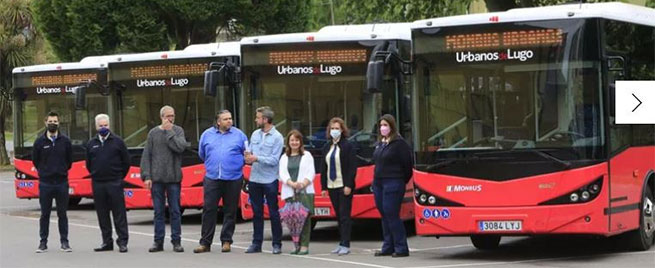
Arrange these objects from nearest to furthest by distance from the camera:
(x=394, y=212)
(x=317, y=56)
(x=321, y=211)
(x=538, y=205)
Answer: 1. (x=538, y=205)
2. (x=394, y=212)
3. (x=321, y=211)
4. (x=317, y=56)

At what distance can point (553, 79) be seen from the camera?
13953 mm

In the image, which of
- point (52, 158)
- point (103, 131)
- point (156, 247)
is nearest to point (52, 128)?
point (52, 158)

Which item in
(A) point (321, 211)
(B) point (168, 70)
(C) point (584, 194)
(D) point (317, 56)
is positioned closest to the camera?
(C) point (584, 194)

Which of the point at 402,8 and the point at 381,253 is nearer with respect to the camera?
the point at 381,253

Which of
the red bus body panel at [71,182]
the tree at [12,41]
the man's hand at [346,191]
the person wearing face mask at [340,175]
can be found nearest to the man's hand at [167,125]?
the person wearing face mask at [340,175]

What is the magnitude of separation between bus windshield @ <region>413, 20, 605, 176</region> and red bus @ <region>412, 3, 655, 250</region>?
0.01 metres

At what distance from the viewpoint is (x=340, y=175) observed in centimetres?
1567

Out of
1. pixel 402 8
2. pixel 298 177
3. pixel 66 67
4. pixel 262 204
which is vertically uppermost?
pixel 402 8

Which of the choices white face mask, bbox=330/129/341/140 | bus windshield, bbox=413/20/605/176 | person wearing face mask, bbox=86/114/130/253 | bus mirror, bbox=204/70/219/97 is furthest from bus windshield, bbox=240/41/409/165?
person wearing face mask, bbox=86/114/130/253

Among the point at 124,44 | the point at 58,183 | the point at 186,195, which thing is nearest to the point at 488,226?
the point at 58,183

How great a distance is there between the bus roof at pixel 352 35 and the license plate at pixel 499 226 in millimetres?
3785

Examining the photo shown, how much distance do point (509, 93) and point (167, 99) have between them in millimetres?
8114

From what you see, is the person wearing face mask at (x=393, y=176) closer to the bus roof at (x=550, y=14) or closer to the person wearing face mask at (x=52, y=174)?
the bus roof at (x=550, y=14)

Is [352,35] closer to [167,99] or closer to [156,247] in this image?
[156,247]
